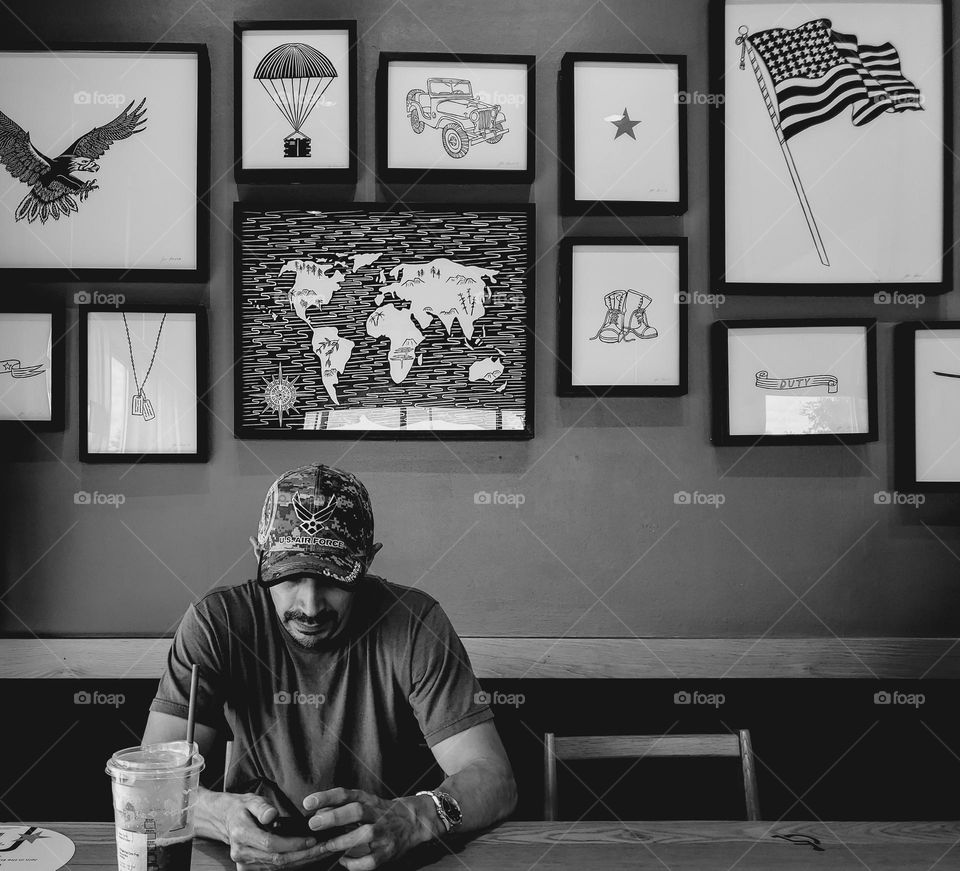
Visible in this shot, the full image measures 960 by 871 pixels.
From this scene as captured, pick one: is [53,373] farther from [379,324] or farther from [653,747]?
[653,747]

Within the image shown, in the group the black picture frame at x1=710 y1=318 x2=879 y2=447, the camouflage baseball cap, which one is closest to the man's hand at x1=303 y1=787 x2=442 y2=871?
the camouflage baseball cap

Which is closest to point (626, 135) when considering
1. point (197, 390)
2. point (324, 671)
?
point (197, 390)

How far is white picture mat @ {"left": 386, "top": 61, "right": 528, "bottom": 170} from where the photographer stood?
2.10 metres

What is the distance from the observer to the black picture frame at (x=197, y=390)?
2094mm

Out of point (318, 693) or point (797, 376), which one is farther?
point (797, 376)

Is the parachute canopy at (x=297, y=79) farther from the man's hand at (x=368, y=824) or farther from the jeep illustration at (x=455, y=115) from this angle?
the man's hand at (x=368, y=824)

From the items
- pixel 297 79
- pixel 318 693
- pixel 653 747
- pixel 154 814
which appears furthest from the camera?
pixel 297 79

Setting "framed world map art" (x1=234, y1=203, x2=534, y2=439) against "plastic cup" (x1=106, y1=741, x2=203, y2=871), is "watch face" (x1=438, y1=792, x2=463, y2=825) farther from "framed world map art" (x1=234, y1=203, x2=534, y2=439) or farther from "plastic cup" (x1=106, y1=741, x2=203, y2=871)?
"framed world map art" (x1=234, y1=203, x2=534, y2=439)

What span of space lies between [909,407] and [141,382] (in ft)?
6.73

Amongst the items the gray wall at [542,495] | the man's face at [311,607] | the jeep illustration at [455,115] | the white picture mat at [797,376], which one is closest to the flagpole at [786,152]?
the gray wall at [542,495]

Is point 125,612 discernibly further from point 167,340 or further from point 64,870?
point 64,870

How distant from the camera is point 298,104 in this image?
209cm

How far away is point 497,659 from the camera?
207 centimetres

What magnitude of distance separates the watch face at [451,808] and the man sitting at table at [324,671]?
0.08m
